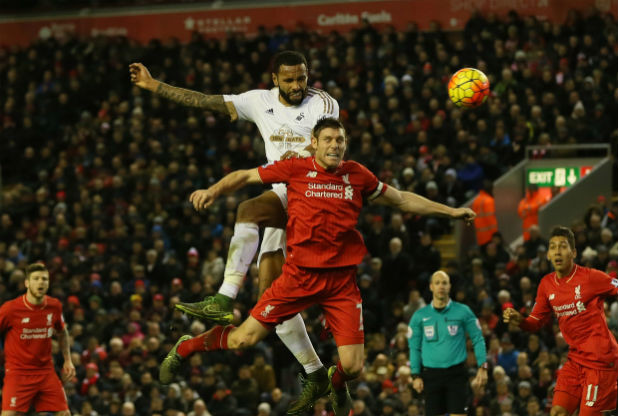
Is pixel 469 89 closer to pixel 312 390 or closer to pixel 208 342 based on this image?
pixel 312 390

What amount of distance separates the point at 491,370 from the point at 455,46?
7.64m

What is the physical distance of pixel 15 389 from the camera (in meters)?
11.5

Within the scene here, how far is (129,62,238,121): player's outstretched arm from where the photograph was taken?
8656 mm

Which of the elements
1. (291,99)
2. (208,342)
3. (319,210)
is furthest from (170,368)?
(291,99)

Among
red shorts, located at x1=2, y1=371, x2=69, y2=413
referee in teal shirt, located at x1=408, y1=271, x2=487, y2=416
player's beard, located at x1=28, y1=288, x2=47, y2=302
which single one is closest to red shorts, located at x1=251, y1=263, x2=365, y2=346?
referee in teal shirt, located at x1=408, y1=271, x2=487, y2=416

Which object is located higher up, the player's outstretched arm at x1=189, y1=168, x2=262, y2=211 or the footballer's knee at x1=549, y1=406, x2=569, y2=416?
the player's outstretched arm at x1=189, y1=168, x2=262, y2=211

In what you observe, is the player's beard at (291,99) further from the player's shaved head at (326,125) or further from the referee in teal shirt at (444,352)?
the referee in teal shirt at (444,352)

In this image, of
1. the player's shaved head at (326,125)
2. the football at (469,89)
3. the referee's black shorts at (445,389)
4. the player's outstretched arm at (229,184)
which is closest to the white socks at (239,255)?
the player's outstretched arm at (229,184)

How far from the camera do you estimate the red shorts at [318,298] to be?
8055 millimetres

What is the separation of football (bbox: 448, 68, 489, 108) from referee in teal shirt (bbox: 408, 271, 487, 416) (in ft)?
6.98

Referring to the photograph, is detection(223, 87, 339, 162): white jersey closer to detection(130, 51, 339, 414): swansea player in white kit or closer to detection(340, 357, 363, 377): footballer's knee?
detection(130, 51, 339, 414): swansea player in white kit

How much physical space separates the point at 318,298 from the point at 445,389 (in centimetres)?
360

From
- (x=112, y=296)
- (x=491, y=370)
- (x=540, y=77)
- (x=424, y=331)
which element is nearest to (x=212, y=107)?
(x=424, y=331)

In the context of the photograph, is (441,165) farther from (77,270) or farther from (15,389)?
(15,389)
